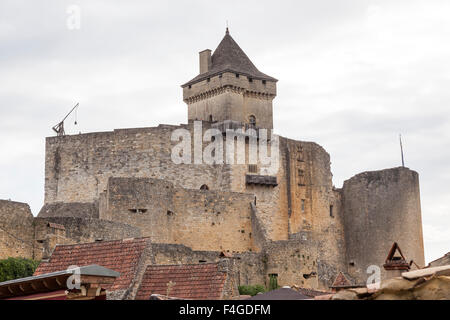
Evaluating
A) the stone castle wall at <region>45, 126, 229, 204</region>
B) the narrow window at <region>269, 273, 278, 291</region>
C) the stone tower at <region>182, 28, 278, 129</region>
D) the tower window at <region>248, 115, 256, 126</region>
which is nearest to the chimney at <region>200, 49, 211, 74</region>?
the stone tower at <region>182, 28, 278, 129</region>

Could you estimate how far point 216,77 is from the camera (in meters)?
52.4

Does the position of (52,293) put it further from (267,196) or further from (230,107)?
(230,107)

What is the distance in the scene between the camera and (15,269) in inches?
1110

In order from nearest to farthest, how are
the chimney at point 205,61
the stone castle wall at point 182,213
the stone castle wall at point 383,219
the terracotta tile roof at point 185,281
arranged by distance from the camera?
the terracotta tile roof at point 185,281 < the stone castle wall at point 182,213 < the stone castle wall at point 383,219 < the chimney at point 205,61

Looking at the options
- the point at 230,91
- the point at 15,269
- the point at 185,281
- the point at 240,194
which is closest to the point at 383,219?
the point at 240,194

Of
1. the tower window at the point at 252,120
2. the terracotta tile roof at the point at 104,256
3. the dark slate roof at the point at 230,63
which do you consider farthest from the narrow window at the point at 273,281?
the dark slate roof at the point at 230,63

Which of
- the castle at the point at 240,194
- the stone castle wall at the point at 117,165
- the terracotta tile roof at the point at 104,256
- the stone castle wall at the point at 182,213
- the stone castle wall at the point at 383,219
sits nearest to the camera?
the terracotta tile roof at the point at 104,256

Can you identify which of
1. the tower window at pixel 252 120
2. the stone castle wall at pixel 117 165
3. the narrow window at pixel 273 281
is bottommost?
the narrow window at pixel 273 281

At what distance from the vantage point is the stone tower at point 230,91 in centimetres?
5178

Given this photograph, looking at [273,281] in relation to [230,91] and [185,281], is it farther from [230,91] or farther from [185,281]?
[185,281]

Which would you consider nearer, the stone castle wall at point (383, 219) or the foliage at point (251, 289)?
the foliage at point (251, 289)

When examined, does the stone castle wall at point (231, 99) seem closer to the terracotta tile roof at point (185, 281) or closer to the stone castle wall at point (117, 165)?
the stone castle wall at point (117, 165)

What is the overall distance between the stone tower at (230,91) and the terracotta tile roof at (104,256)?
1202 inches
